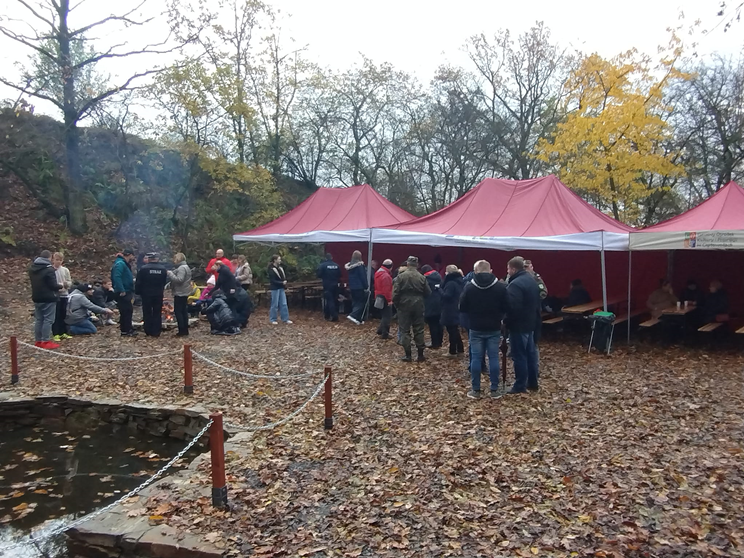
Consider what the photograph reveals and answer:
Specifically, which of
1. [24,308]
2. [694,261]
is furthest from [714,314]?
[24,308]

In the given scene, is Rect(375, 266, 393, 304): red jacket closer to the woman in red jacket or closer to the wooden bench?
the woman in red jacket

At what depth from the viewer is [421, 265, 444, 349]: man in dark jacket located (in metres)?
9.54

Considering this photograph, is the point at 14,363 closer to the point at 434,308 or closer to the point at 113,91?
the point at 434,308

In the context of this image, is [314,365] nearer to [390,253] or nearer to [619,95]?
[390,253]

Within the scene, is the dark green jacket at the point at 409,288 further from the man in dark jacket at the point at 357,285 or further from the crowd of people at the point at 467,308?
the man in dark jacket at the point at 357,285

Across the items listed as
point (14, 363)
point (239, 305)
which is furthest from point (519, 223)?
point (14, 363)

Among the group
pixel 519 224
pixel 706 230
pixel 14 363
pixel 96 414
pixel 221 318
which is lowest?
pixel 96 414

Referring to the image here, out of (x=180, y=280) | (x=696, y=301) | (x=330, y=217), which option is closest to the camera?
(x=180, y=280)

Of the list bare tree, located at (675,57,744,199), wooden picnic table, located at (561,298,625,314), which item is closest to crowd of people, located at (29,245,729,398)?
wooden picnic table, located at (561,298,625,314)

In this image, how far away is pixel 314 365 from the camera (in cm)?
892

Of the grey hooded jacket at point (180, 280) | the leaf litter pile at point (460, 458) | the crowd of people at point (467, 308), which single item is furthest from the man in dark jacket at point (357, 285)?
the leaf litter pile at point (460, 458)

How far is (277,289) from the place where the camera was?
12.7 m

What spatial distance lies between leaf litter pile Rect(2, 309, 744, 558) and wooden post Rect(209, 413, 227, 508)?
0.37 ft

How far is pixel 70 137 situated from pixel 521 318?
15.9 meters
